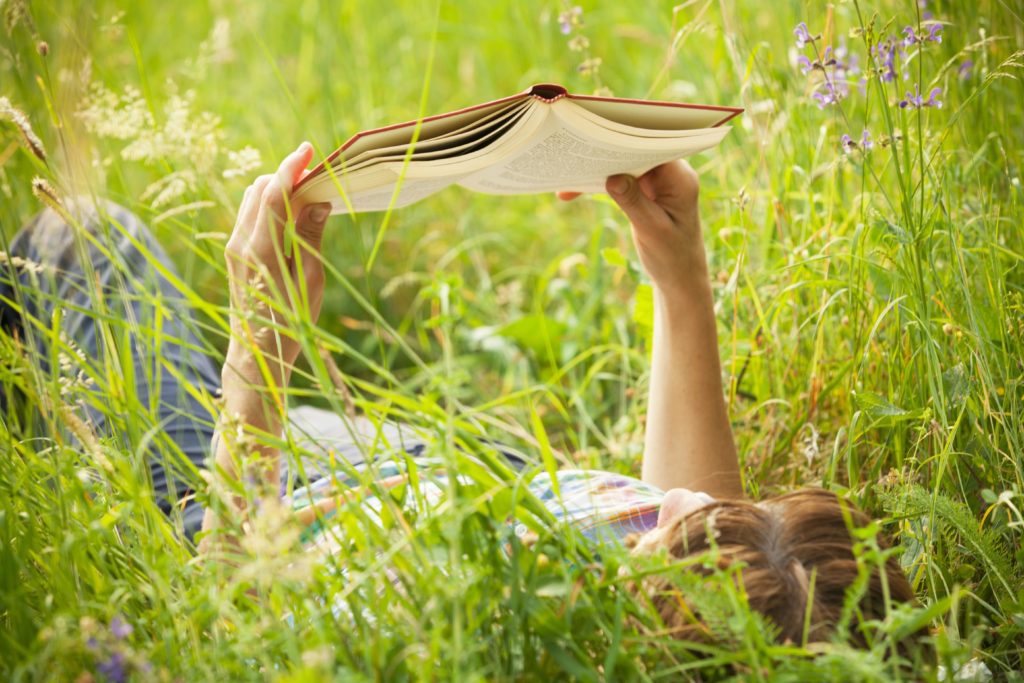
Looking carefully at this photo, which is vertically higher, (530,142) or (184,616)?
(530,142)

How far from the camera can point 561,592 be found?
0.94 m

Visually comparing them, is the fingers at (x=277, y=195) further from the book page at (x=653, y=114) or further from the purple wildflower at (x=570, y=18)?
the purple wildflower at (x=570, y=18)

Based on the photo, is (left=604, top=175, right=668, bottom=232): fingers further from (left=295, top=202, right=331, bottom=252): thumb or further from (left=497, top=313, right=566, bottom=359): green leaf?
(left=497, top=313, right=566, bottom=359): green leaf

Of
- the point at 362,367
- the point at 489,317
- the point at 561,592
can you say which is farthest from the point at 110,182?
the point at 561,592

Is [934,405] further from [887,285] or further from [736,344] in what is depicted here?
[736,344]

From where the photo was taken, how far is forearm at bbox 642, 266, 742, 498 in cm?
175

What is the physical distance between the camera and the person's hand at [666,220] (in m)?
1.66

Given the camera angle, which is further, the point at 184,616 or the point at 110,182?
the point at 110,182

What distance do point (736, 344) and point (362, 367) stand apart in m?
1.47

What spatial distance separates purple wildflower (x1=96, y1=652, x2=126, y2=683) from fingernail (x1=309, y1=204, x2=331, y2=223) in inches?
25.6

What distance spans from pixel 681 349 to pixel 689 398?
0.32ft

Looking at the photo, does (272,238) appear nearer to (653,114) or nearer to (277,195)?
(277,195)

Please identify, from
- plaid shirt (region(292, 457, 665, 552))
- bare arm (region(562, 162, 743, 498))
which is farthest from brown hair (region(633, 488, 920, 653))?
bare arm (region(562, 162, 743, 498))

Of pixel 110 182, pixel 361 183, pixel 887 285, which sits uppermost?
pixel 110 182
